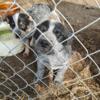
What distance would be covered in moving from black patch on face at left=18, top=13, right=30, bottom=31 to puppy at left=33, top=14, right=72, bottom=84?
120 mm

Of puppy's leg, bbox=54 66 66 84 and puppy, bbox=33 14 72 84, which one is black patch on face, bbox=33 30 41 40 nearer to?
puppy, bbox=33 14 72 84

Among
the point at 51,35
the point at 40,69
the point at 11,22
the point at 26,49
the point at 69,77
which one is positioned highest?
the point at 11,22

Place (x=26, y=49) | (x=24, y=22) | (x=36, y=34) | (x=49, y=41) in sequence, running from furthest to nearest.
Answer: (x=26, y=49) < (x=24, y=22) < (x=36, y=34) < (x=49, y=41)

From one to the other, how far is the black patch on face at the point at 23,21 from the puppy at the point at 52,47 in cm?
12

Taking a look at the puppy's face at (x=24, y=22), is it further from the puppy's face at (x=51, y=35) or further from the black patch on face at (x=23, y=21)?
the puppy's face at (x=51, y=35)

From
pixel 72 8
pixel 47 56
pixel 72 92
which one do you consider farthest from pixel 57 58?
Result: pixel 72 8

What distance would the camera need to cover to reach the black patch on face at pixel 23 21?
2819 mm

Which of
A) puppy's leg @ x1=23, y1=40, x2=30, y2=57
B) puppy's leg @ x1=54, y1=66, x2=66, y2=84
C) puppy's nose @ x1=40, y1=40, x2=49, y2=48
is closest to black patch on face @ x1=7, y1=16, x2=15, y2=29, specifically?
puppy's leg @ x1=23, y1=40, x2=30, y2=57

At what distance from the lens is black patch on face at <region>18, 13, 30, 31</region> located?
2819mm

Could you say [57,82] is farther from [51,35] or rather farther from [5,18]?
[5,18]

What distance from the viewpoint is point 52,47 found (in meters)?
2.67

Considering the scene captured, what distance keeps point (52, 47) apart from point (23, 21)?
33 cm

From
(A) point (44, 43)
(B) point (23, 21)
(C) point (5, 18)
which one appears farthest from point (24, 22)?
(A) point (44, 43)

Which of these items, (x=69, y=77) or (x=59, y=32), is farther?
(x=69, y=77)
